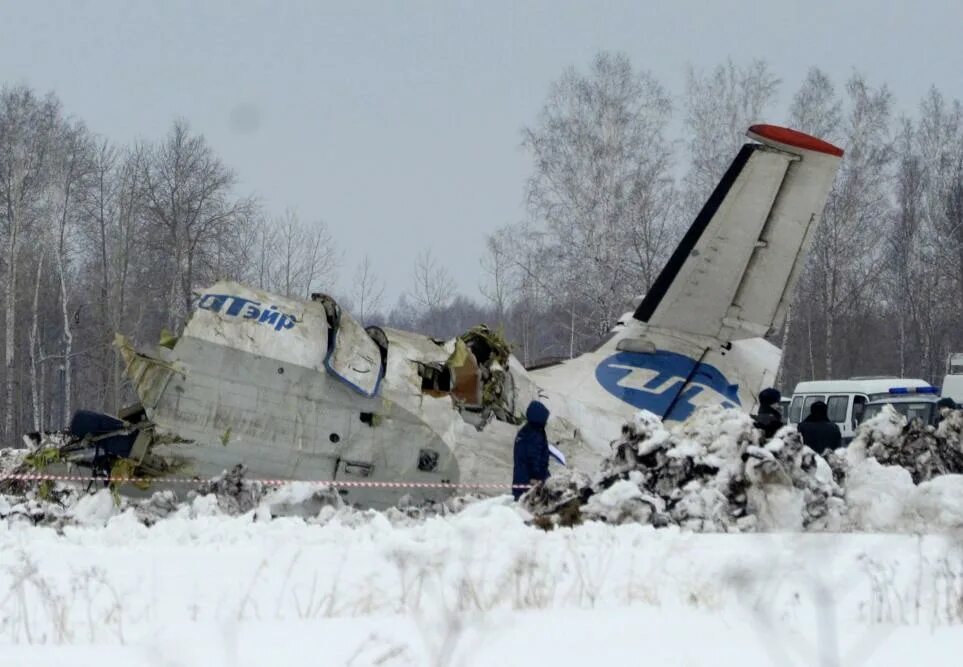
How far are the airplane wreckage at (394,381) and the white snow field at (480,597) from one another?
110 inches

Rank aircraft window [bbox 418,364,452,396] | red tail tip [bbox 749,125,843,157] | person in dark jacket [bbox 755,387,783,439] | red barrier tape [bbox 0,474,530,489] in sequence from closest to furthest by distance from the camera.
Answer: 1. red barrier tape [bbox 0,474,530,489]
2. red tail tip [bbox 749,125,843,157]
3. person in dark jacket [bbox 755,387,783,439]
4. aircraft window [bbox 418,364,452,396]

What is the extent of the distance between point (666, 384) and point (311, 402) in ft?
13.5

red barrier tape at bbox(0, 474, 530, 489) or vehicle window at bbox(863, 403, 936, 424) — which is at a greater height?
vehicle window at bbox(863, 403, 936, 424)

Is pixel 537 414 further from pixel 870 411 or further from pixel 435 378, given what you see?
pixel 870 411

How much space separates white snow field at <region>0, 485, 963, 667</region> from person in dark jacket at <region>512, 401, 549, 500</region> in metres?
2.44

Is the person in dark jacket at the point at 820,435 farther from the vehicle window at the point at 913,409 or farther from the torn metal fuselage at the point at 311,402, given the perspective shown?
the vehicle window at the point at 913,409

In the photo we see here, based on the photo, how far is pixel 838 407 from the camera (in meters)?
23.7

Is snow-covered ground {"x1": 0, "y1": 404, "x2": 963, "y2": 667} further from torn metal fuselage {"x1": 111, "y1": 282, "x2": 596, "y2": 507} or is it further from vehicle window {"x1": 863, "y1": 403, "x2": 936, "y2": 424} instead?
vehicle window {"x1": 863, "y1": 403, "x2": 936, "y2": 424}

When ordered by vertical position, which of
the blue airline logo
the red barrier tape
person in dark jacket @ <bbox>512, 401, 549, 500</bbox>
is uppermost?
the blue airline logo

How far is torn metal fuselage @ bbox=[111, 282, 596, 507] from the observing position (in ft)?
35.6

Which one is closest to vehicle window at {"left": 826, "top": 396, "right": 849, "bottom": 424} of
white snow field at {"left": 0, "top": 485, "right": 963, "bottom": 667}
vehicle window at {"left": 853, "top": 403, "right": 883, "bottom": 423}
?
vehicle window at {"left": 853, "top": 403, "right": 883, "bottom": 423}

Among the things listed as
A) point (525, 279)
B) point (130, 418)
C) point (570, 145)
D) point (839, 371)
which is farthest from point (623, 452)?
point (839, 371)

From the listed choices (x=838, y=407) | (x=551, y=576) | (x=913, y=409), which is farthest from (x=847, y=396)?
(x=551, y=576)

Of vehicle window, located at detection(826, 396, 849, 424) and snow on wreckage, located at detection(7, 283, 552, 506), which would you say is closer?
snow on wreckage, located at detection(7, 283, 552, 506)
